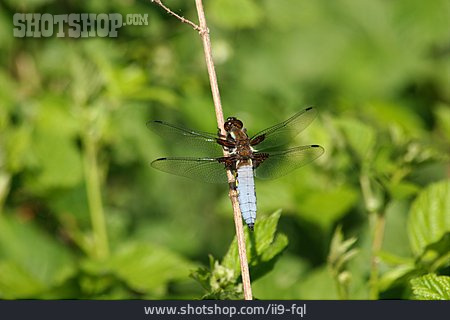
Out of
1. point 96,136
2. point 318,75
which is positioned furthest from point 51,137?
point 318,75

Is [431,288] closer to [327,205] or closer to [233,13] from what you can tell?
[327,205]

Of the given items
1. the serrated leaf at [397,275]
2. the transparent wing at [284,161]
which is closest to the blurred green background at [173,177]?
the serrated leaf at [397,275]

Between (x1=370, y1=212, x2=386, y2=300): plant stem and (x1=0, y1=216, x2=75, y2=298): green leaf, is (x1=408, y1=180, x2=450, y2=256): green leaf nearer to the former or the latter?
(x1=370, y1=212, x2=386, y2=300): plant stem

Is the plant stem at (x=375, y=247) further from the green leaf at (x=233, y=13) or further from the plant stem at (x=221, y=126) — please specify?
the green leaf at (x=233, y=13)

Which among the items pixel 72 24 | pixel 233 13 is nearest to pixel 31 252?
pixel 72 24

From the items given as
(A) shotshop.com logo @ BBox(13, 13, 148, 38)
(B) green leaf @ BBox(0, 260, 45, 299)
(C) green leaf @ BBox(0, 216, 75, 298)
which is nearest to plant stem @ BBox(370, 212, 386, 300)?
(B) green leaf @ BBox(0, 260, 45, 299)
